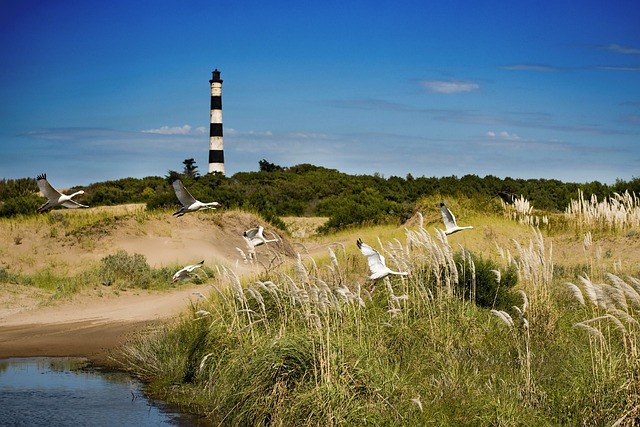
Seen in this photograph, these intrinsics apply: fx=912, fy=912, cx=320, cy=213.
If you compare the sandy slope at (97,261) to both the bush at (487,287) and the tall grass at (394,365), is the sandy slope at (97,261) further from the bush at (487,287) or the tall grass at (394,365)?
the bush at (487,287)

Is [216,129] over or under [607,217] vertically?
over

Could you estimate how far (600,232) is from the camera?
90.1 ft

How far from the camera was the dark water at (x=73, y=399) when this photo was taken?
38.4ft

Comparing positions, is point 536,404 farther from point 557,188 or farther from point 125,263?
point 557,188

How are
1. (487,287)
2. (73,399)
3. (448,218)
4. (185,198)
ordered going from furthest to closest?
(185,198)
(487,287)
(448,218)
(73,399)

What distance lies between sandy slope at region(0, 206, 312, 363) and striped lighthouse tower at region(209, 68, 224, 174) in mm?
30016

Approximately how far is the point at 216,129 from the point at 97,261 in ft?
122

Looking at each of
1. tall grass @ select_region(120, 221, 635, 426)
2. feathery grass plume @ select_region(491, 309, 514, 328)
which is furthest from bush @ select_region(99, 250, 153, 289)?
feathery grass plume @ select_region(491, 309, 514, 328)

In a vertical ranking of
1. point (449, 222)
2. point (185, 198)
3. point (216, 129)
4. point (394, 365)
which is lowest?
point (394, 365)

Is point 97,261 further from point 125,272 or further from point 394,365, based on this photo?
point 394,365

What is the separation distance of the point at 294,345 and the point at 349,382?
0.76 meters

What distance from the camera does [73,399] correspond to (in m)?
12.9

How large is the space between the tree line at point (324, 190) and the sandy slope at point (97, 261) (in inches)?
438

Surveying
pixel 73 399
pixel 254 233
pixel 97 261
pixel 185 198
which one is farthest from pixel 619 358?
pixel 97 261
